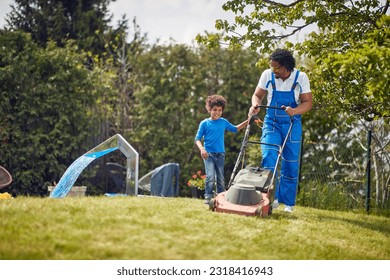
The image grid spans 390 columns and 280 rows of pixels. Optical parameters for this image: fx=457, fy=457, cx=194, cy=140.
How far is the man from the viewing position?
5.49 meters

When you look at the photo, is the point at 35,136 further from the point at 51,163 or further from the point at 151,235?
the point at 151,235

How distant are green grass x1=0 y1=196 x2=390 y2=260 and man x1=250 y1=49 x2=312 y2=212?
84cm

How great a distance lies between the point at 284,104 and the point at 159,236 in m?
2.71

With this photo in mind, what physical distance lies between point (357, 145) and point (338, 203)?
6.71 feet

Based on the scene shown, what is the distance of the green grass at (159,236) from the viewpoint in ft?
10.7

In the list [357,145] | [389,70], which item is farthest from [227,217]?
[357,145]

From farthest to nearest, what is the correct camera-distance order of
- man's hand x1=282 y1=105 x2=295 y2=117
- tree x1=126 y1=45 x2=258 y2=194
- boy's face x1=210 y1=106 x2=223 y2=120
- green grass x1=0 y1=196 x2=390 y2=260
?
tree x1=126 y1=45 x2=258 y2=194
boy's face x1=210 y1=106 x2=223 y2=120
man's hand x1=282 y1=105 x2=295 y2=117
green grass x1=0 y1=196 x2=390 y2=260

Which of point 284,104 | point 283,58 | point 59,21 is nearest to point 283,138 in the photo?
point 284,104

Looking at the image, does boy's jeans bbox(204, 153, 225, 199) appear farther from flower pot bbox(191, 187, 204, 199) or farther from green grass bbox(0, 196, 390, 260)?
flower pot bbox(191, 187, 204, 199)

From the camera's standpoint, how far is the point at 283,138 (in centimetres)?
570

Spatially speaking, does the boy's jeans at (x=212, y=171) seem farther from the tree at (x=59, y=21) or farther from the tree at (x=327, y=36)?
the tree at (x=59, y=21)

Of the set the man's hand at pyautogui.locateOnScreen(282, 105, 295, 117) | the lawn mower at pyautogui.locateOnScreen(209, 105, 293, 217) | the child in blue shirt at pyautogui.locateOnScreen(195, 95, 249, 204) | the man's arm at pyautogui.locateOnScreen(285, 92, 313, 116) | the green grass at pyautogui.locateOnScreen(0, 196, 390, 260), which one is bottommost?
the green grass at pyautogui.locateOnScreen(0, 196, 390, 260)

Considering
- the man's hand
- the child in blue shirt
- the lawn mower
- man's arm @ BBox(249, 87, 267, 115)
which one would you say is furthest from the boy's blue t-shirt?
the man's hand

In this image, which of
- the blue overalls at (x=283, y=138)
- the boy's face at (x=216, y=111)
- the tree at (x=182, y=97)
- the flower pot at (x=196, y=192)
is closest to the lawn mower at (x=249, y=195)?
the blue overalls at (x=283, y=138)
